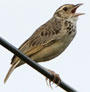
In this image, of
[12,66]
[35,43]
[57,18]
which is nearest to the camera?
[12,66]

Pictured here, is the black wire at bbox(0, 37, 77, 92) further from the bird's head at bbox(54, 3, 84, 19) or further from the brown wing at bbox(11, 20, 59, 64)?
the bird's head at bbox(54, 3, 84, 19)

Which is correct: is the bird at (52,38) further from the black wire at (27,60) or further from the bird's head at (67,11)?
the black wire at (27,60)

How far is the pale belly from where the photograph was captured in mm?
7293

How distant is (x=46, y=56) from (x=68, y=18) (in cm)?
109

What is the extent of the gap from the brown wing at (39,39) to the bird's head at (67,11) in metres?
0.32

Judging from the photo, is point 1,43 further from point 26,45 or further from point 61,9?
point 61,9

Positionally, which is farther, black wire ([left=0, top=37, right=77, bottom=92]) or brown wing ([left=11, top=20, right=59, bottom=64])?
brown wing ([left=11, top=20, right=59, bottom=64])

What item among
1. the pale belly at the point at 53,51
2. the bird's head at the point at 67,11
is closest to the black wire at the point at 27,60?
the pale belly at the point at 53,51

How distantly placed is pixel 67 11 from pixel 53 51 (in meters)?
1.25

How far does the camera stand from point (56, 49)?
7.29 meters

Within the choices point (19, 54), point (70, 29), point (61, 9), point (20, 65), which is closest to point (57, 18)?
point (61, 9)

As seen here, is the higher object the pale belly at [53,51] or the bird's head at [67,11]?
the bird's head at [67,11]

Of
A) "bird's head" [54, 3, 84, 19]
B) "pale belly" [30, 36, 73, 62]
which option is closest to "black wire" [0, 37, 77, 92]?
"pale belly" [30, 36, 73, 62]

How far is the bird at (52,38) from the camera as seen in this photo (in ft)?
24.0
